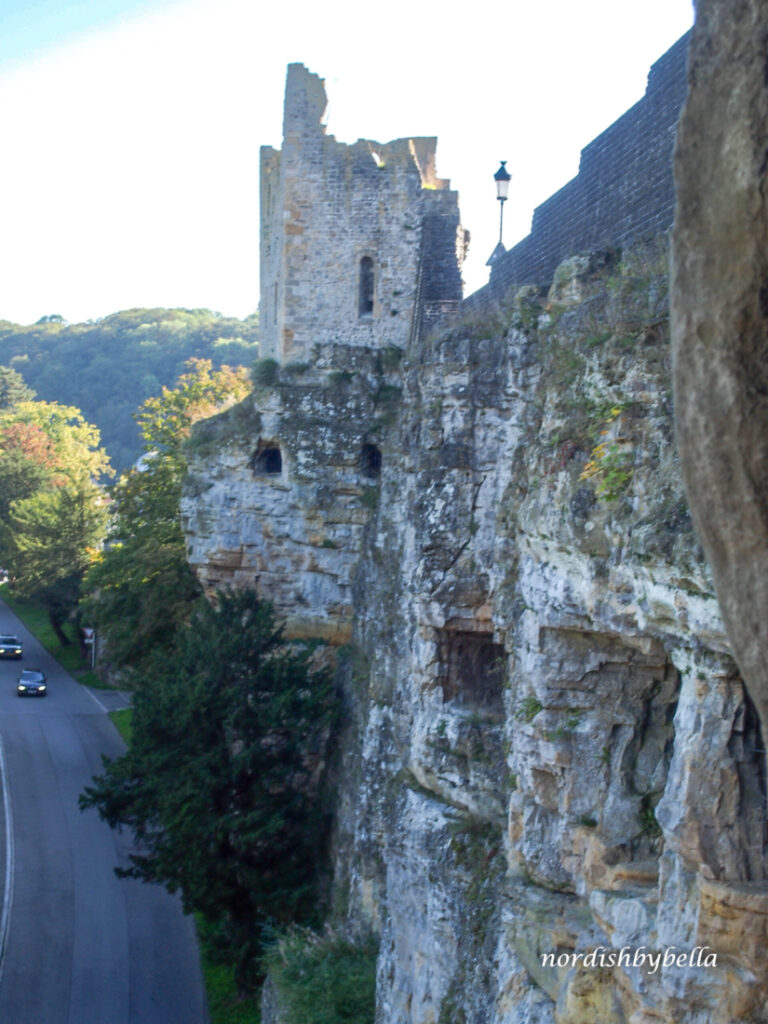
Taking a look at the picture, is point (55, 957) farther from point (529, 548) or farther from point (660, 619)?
point (660, 619)

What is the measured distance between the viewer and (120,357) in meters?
95.3

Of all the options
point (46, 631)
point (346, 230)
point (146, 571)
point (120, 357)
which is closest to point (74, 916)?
point (146, 571)

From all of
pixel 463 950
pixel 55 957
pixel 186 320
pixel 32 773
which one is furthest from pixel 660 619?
pixel 186 320

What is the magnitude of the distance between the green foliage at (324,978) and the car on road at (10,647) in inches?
1094

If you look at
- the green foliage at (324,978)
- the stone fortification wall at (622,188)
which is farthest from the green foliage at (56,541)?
the stone fortification wall at (622,188)

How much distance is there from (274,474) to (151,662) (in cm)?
712

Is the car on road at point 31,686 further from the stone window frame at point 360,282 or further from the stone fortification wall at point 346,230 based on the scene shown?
the stone window frame at point 360,282

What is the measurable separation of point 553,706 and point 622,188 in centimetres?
495

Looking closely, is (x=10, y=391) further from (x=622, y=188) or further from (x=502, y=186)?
(x=622, y=188)

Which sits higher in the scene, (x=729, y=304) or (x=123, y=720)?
(x=729, y=304)

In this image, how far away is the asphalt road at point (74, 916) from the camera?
62.3 feet

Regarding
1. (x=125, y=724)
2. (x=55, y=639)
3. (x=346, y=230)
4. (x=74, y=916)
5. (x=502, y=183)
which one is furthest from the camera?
(x=55, y=639)

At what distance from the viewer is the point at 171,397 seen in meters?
34.7

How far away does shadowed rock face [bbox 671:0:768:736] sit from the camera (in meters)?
3.25
